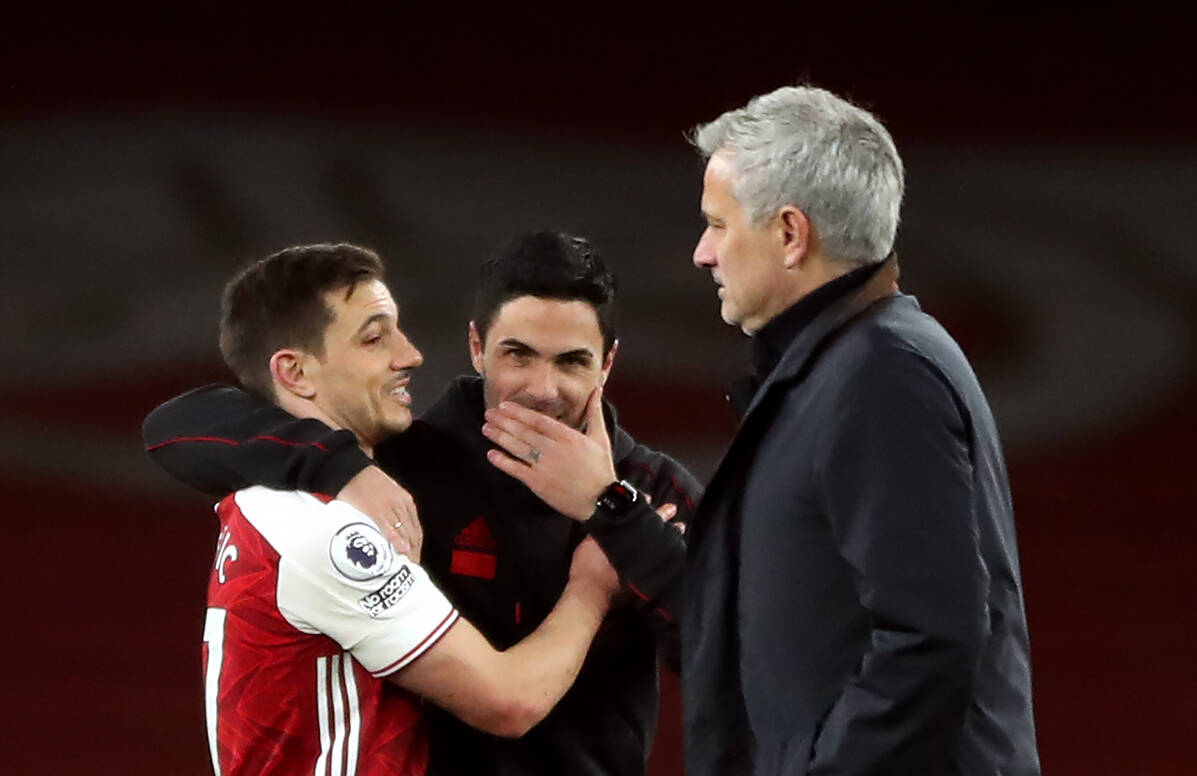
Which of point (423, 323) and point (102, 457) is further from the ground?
point (423, 323)

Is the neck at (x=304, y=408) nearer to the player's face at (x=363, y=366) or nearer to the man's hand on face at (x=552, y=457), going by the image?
the player's face at (x=363, y=366)

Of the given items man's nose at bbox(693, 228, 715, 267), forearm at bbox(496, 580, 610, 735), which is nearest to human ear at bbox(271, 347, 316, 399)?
forearm at bbox(496, 580, 610, 735)

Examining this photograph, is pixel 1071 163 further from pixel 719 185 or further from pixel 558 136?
pixel 719 185

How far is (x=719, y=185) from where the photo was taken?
138 centimetres

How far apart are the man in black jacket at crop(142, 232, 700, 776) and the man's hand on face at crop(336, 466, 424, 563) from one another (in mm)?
64

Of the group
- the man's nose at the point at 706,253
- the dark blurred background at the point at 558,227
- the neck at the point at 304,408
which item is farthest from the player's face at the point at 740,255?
the dark blurred background at the point at 558,227

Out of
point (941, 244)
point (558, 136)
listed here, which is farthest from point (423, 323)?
point (941, 244)

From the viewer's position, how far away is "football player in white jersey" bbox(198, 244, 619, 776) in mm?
1501

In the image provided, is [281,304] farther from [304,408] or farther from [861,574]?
[861,574]

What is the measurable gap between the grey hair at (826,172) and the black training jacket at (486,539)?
376 millimetres

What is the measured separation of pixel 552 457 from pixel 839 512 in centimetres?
48

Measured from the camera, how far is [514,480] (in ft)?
5.66

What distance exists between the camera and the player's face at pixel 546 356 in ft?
5.65

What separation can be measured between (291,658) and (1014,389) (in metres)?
2.52
